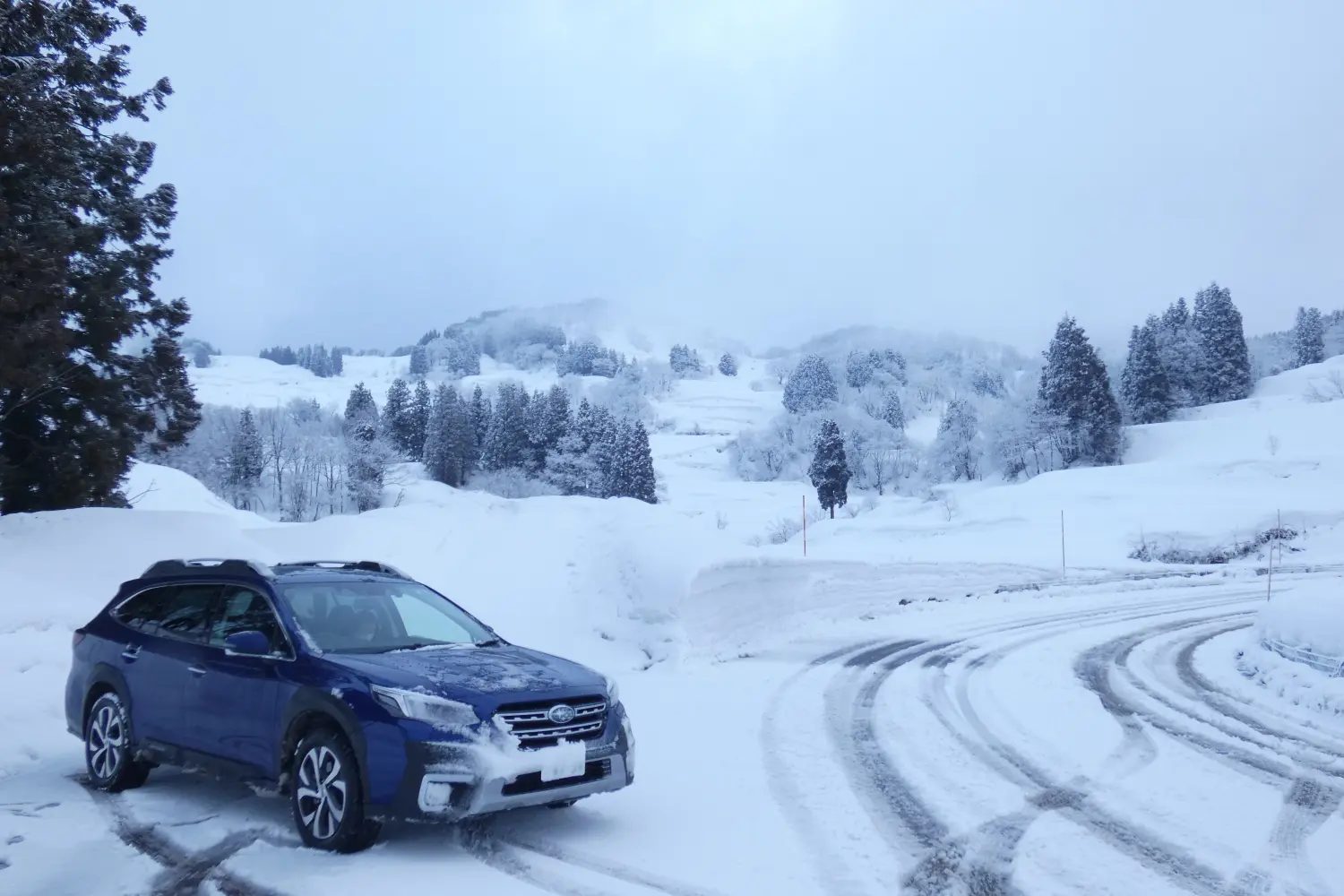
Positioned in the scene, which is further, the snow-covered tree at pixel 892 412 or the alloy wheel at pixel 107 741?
the snow-covered tree at pixel 892 412

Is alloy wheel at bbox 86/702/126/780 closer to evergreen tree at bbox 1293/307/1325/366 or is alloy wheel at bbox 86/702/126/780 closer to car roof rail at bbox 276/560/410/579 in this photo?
car roof rail at bbox 276/560/410/579

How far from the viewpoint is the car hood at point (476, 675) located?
552 centimetres

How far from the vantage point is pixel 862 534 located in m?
48.5

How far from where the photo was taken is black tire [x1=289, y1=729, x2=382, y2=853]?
17.7ft

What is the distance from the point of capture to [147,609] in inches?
292

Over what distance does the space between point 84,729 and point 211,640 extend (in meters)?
1.80

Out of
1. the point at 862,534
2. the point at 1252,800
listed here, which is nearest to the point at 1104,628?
the point at 1252,800

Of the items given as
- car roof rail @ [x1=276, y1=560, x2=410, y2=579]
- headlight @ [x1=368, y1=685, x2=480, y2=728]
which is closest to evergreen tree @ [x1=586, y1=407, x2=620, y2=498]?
car roof rail @ [x1=276, y1=560, x2=410, y2=579]

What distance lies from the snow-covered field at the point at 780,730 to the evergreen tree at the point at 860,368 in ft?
515

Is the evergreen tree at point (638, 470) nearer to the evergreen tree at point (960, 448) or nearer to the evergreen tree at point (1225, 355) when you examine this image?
the evergreen tree at point (960, 448)

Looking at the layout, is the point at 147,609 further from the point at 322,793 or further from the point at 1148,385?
the point at 1148,385

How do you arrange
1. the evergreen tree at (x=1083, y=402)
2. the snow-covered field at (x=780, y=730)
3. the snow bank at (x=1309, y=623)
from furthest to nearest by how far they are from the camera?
the evergreen tree at (x=1083, y=402), the snow bank at (x=1309, y=623), the snow-covered field at (x=780, y=730)

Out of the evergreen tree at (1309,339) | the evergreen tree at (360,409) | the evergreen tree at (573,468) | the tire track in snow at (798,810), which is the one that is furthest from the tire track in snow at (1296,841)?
the evergreen tree at (1309,339)

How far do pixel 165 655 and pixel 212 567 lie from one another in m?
0.68
